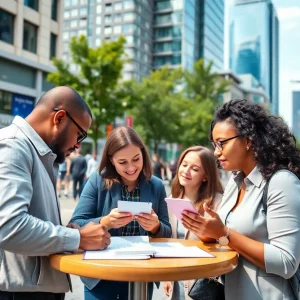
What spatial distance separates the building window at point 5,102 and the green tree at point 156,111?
10.8m

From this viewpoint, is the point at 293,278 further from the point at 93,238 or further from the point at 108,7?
the point at 108,7

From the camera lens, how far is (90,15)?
6462cm

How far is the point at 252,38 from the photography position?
422 ft

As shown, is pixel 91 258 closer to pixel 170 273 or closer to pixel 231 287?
pixel 170 273

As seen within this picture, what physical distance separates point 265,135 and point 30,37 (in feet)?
63.2

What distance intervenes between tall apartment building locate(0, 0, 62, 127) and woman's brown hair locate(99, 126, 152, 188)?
15.6 metres

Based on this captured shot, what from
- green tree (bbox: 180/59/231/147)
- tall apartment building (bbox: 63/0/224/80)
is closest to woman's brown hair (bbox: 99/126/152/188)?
green tree (bbox: 180/59/231/147)

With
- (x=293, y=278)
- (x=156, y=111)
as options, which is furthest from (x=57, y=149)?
(x=156, y=111)

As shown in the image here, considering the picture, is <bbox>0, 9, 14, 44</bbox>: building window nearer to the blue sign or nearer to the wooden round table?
the blue sign

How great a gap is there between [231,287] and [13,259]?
3.53ft

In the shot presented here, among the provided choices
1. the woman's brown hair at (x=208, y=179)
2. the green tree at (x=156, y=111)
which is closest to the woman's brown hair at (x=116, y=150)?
the woman's brown hair at (x=208, y=179)

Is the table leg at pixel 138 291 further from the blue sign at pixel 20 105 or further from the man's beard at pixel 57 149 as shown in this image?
the blue sign at pixel 20 105

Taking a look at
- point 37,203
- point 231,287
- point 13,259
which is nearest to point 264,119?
point 231,287

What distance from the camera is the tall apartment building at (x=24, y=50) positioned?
17.1 meters
